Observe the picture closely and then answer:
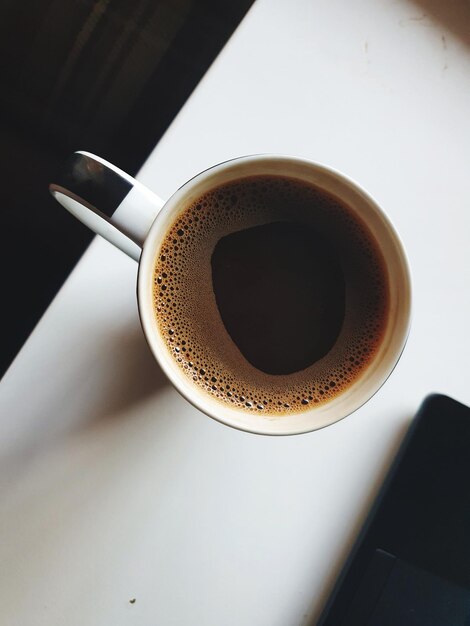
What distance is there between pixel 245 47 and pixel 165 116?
1.00ft

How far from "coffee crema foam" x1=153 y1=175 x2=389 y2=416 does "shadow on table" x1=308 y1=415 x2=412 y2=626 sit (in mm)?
117

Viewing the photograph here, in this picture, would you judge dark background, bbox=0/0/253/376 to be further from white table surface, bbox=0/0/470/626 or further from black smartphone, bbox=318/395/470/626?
black smartphone, bbox=318/395/470/626

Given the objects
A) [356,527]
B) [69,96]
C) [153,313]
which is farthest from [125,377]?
[69,96]

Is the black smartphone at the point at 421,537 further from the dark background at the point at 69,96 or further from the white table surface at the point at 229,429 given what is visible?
the dark background at the point at 69,96

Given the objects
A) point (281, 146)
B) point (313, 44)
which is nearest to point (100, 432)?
point (281, 146)

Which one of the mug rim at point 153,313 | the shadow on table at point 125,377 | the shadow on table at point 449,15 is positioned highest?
the shadow on table at point 449,15

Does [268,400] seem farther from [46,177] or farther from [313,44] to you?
[46,177]

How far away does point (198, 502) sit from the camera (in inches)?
25.8

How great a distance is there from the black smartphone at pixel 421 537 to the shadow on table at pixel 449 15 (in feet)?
1.41

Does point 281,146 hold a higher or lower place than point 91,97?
higher

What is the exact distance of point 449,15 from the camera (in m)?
0.71

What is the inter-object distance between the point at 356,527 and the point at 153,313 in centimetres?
34

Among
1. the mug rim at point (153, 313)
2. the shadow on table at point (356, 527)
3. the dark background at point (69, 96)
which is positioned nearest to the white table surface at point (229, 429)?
the shadow on table at point (356, 527)

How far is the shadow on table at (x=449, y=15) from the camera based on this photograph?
0.70 meters
